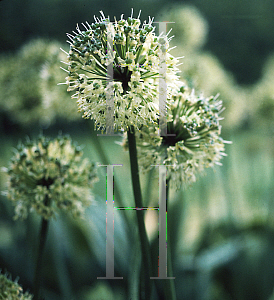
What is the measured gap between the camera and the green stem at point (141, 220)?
37.5 inches

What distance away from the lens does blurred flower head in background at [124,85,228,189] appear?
1.02 m

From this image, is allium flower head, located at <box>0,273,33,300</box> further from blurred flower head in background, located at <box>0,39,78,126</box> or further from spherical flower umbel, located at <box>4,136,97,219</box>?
blurred flower head in background, located at <box>0,39,78,126</box>

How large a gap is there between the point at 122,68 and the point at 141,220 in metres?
0.58

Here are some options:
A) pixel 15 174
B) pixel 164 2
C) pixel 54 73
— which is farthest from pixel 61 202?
pixel 164 2

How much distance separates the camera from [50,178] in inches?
42.6

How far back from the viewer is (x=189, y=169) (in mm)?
1083

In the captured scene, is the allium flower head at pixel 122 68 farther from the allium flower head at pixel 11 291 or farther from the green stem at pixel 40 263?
the allium flower head at pixel 11 291

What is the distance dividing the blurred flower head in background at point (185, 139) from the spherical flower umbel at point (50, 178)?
27 cm

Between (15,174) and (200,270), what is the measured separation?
927 mm

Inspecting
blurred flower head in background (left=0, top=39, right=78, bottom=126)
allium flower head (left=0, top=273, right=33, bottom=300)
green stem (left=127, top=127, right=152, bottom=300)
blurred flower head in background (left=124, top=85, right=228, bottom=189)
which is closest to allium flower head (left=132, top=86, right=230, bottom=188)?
blurred flower head in background (left=124, top=85, right=228, bottom=189)

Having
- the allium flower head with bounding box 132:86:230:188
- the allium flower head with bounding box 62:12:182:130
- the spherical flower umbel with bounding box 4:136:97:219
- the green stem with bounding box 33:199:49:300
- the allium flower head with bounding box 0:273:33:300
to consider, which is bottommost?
the allium flower head with bounding box 0:273:33:300

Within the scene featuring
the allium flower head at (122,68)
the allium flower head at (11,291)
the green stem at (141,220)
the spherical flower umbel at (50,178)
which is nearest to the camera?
the allium flower head at (122,68)

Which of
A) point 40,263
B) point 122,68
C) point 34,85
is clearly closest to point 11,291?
point 40,263

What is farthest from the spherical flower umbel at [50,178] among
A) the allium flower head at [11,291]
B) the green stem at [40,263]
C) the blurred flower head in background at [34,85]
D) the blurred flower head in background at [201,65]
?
the blurred flower head in background at [201,65]
